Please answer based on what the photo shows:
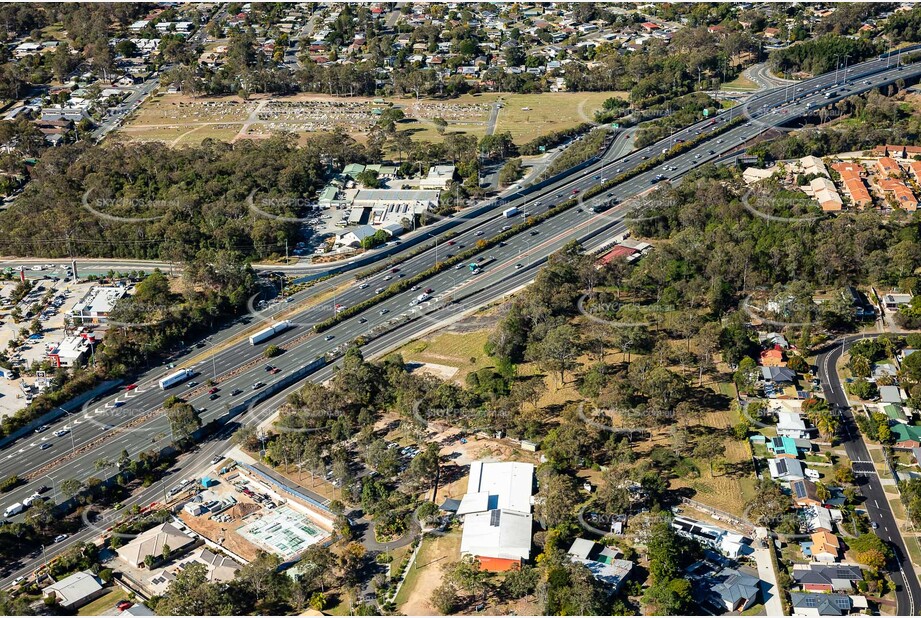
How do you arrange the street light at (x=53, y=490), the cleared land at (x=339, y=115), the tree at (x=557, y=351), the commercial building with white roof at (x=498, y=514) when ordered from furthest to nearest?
the cleared land at (x=339, y=115) < the tree at (x=557, y=351) < the street light at (x=53, y=490) < the commercial building with white roof at (x=498, y=514)

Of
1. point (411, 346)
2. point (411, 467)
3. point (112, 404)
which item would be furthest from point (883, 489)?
point (112, 404)

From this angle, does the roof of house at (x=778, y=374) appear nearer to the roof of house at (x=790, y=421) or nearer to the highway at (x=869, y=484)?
the highway at (x=869, y=484)

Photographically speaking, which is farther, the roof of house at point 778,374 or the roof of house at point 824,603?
the roof of house at point 778,374

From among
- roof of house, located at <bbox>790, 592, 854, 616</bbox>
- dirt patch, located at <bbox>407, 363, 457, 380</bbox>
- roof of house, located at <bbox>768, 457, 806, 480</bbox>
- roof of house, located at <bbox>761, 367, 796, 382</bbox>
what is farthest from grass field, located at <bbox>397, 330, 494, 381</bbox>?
roof of house, located at <bbox>790, 592, 854, 616</bbox>

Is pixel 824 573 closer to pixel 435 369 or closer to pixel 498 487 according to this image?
pixel 498 487

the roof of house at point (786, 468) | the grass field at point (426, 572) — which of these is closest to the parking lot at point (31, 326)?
the grass field at point (426, 572)

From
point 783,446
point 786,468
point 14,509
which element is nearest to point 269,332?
point 14,509
